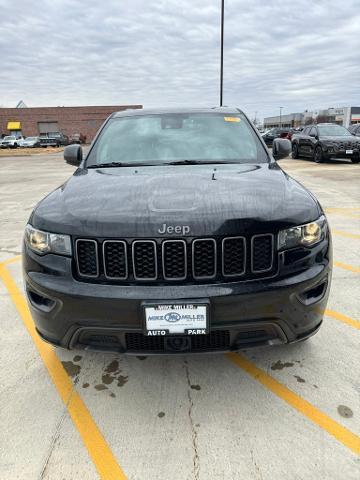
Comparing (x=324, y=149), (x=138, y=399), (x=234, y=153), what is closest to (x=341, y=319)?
(x=234, y=153)

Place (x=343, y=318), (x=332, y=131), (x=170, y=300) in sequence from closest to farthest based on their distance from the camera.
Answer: (x=170, y=300)
(x=343, y=318)
(x=332, y=131)

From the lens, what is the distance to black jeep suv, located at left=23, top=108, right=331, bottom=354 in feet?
6.77

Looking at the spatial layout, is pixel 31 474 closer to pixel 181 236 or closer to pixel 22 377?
pixel 22 377

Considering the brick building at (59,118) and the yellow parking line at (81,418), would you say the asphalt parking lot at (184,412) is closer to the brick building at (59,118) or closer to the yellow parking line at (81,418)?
the yellow parking line at (81,418)

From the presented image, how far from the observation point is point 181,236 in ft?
6.76

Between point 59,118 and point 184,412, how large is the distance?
64.8 metres

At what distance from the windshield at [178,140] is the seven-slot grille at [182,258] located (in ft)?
4.09

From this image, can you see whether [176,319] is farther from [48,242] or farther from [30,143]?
[30,143]

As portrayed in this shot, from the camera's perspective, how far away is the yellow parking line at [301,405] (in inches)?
82.1

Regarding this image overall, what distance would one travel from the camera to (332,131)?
53.5 feet

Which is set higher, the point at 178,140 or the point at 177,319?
the point at 178,140

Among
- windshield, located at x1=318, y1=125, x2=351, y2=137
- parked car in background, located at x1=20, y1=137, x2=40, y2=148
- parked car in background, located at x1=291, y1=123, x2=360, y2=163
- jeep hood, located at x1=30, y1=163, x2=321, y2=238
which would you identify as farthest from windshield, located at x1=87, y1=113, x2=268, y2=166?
parked car in background, located at x1=20, y1=137, x2=40, y2=148

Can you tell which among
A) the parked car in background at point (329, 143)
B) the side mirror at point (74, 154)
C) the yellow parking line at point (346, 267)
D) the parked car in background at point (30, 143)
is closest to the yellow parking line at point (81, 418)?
the side mirror at point (74, 154)

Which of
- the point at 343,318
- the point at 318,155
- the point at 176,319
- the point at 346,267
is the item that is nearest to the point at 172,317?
the point at 176,319
